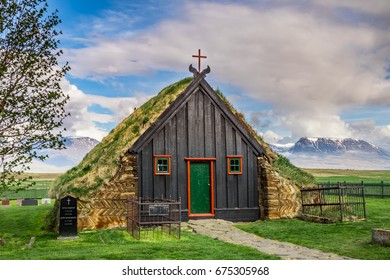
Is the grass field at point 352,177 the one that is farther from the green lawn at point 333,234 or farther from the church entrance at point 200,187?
the green lawn at point 333,234

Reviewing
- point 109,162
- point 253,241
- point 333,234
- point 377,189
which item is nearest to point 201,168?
point 109,162

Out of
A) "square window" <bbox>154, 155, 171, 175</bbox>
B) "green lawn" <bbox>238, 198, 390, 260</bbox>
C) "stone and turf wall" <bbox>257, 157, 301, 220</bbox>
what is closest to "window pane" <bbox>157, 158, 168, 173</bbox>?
"square window" <bbox>154, 155, 171, 175</bbox>

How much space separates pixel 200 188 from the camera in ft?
70.9

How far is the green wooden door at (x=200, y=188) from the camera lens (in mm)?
21438

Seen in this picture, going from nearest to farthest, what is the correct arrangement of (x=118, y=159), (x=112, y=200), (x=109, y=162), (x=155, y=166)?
(x=112, y=200) → (x=118, y=159) → (x=109, y=162) → (x=155, y=166)

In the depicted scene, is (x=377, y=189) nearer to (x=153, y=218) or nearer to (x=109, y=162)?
(x=153, y=218)

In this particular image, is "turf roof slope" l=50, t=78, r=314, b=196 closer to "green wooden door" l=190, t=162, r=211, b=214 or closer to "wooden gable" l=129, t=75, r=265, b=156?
"wooden gable" l=129, t=75, r=265, b=156

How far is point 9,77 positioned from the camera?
16.8m

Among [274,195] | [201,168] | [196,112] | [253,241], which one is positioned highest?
[196,112]

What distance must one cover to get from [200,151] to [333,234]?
26.0ft

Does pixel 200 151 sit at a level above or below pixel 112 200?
above

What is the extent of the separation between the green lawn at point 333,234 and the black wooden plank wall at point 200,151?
7.53 feet

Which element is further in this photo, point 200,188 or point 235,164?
point 235,164

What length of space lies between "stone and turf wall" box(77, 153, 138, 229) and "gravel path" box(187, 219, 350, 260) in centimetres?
311
